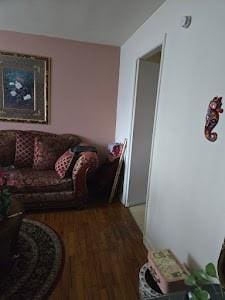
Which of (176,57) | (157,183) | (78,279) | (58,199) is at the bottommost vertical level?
(78,279)

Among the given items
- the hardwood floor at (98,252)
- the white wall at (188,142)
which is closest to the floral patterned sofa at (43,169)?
the hardwood floor at (98,252)

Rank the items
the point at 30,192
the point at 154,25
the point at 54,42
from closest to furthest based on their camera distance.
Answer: the point at 154,25
the point at 30,192
the point at 54,42

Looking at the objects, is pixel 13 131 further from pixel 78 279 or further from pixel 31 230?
pixel 78 279

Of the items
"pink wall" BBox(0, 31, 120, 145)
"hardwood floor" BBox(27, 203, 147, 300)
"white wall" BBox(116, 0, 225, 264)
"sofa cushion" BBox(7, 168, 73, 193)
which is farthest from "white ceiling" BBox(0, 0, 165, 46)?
"hardwood floor" BBox(27, 203, 147, 300)

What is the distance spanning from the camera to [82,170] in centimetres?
295

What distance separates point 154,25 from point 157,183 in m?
1.69

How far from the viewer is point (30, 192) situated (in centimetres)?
288

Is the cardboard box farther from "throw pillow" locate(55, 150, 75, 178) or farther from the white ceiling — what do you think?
the white ceiling

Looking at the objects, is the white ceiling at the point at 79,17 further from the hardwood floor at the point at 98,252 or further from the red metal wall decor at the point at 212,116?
the hardwood floor at the point at 98,252

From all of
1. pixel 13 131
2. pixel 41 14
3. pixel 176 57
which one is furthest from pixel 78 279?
pixel 41 14

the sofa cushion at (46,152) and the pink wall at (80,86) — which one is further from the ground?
the pink wall at (80,86)

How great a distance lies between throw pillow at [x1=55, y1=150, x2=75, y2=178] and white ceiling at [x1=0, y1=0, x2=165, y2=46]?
5.66 feet

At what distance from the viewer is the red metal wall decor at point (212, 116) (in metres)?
1.36

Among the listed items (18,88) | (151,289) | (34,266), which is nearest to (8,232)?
(34,266)
